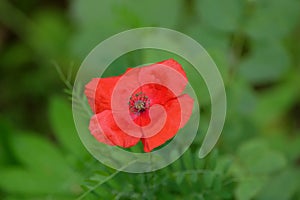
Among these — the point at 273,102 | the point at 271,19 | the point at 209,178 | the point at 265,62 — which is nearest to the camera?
the point at 209,178

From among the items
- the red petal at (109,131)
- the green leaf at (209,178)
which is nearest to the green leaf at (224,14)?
the green leaf at (209,178)

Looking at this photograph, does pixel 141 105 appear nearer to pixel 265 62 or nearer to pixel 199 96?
pixel 199 96

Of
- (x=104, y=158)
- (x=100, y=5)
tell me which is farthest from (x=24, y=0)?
(x=104, y=158)

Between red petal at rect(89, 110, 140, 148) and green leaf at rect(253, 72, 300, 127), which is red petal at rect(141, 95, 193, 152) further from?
green leaf at rect(253, 72, 300, 127)

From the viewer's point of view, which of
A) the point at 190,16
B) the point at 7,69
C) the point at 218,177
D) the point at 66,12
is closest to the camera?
the point at 218,177

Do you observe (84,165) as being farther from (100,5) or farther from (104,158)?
(100,5)

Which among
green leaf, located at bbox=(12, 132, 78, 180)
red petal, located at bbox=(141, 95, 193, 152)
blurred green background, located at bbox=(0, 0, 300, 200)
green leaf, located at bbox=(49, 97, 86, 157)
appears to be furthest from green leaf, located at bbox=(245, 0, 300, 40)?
red petal, located at bbox=(141, 95, 193, 152)

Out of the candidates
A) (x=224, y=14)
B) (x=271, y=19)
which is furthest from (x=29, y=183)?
(x=271, y=19)
